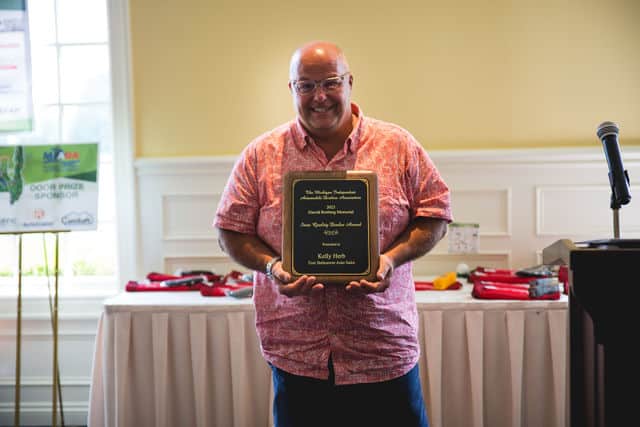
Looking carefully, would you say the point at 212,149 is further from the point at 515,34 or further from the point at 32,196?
the point at 515,34

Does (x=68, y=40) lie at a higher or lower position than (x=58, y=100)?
higher

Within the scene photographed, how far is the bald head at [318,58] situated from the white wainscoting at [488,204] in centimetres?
172

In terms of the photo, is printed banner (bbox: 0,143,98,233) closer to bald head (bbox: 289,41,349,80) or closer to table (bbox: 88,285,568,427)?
table (bbox: 88,285,568,427)

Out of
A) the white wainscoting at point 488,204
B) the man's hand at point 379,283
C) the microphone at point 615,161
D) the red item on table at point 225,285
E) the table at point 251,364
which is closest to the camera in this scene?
the microphone at point 615,161

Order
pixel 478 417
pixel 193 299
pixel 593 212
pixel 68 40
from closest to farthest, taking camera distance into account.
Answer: pixel 478 417
pixel 193 299
pixel 593 212
pixel 68 40

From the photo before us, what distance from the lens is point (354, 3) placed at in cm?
324

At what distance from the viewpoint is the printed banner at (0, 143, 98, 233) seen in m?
2.95

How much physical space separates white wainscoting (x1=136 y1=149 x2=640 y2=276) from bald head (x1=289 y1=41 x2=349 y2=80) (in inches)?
67.5

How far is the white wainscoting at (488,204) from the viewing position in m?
3.15

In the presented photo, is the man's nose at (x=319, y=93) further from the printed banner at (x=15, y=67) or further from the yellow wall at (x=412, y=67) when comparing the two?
the printed banner at (x=15, y=67)

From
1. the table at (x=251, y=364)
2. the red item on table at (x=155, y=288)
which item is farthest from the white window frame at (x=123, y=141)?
the table at (x=251, y=364)

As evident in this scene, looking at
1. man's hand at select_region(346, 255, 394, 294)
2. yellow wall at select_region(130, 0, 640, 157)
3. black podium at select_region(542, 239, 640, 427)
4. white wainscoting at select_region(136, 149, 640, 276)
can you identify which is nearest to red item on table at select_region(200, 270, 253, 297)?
white wainscoting at select_region(136, 149, 640, 276)

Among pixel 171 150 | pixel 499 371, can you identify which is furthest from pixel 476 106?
pixel 171 150

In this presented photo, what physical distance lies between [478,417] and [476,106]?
5.18 feet
